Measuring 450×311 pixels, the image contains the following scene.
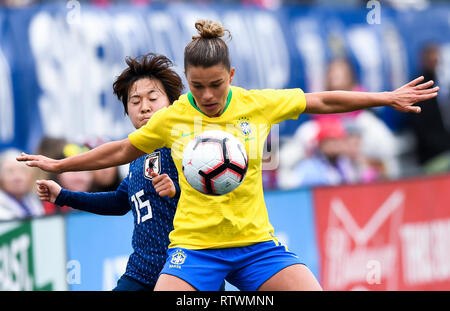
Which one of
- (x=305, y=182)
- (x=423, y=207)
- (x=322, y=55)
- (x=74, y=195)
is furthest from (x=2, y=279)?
(x=322, y=55)

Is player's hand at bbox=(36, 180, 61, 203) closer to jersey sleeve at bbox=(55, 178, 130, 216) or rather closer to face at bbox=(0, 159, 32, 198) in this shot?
jersey sleeve at bbox=(55, 178, 130, 216)

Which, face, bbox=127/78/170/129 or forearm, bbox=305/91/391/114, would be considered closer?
forearm, bbox=305/91/391/114

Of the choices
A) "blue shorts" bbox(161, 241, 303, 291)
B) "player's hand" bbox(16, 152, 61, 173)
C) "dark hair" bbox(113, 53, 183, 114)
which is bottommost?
"blue shorts" bbox(161, 241, 303, 291)

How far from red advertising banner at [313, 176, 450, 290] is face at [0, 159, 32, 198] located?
2.92m

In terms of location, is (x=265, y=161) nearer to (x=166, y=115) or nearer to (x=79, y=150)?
(x=79, y=150)

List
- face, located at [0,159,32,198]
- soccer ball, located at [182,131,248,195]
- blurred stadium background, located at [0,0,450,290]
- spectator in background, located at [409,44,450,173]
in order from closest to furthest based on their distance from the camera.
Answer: soccer ball, located at [182,131,248,195]
blurred stadium background, located at [0,0,450,290]
face, located at [0,159,32,198]
spectator in background, located at [409,44,450,173]

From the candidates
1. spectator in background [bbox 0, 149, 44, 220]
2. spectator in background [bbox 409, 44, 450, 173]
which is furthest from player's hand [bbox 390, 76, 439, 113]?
spectator in background [bbox 409, 44, 450, 173]

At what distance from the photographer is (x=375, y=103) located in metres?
5.07

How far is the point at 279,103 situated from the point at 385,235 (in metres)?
4.16

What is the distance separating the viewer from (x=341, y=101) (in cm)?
504

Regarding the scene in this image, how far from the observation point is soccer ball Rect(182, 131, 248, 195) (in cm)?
470

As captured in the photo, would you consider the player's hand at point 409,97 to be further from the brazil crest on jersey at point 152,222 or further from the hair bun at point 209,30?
the brazil crest on jersey at point 152,222

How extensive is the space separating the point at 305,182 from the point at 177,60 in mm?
2298
